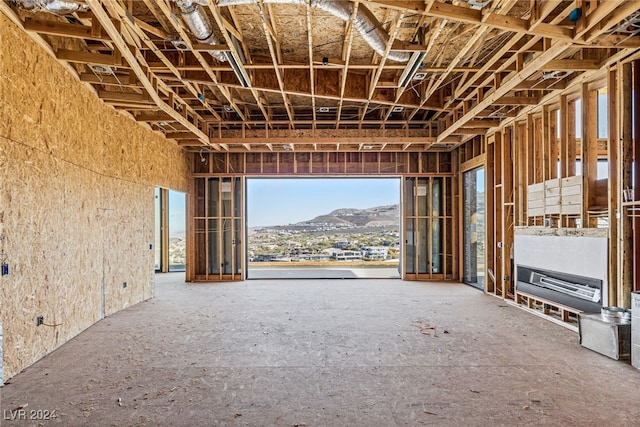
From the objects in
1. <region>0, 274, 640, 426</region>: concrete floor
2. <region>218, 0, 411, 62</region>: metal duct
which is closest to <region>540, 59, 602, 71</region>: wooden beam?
<region>218, 0, 411, 62</region>: metal duct

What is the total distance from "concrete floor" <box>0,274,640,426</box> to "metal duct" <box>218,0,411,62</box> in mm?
3583

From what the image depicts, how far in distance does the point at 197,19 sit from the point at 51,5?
129cm

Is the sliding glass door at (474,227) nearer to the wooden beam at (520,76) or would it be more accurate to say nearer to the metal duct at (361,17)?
the wooden beam at (520,76)

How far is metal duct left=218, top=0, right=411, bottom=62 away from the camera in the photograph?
357cm

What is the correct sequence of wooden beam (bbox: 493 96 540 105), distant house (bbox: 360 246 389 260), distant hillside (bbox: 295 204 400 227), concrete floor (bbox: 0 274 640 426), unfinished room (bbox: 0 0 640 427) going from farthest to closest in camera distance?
distant hillside (bbox: 295 204 400 227) < distant house (bbox: 360 246 389 260) < wooden beam (bbox: 493 96 540 105) < unfinished room (bbox: 0 0 640 427) < concrete floor (bbox: 0 274 640 426)

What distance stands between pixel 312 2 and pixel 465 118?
3922mm

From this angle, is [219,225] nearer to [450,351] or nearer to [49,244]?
[49,244]

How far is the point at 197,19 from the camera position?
3.95 meters

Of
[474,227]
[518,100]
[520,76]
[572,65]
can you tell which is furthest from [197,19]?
[474,227]

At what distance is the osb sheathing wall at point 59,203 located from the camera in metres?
3.71

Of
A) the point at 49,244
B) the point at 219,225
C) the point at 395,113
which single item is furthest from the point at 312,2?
the point at 219,225

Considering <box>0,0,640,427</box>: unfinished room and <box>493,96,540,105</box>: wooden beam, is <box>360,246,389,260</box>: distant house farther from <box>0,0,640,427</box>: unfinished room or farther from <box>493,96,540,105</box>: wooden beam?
<box>493,96,540,105</box>: wooden beam

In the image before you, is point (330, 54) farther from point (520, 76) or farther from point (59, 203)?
point (59, 203)

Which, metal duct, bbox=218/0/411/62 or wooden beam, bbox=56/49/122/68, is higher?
metal duct, bbox=218/0/411/62
